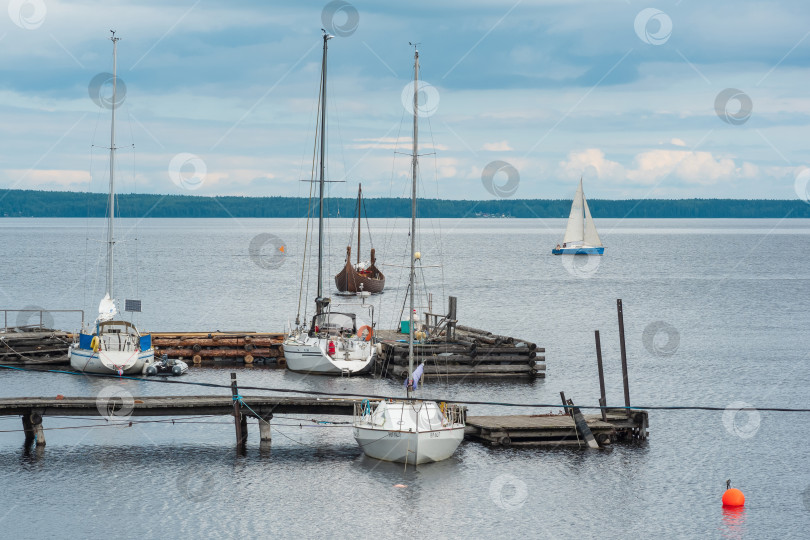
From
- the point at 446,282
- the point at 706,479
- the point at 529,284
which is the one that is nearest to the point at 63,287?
the point at 446,282

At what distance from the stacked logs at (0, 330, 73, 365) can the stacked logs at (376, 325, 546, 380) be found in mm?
17697

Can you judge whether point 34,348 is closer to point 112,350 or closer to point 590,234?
point 112,350

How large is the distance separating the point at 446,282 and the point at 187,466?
3863 inches

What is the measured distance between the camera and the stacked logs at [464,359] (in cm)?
5259

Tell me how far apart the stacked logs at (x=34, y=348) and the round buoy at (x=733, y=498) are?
36.9m

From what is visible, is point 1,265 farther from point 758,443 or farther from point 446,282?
point 758,443

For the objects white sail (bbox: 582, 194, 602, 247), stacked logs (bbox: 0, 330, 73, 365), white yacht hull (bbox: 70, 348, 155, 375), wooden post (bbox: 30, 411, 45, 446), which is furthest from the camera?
white sail (bbox: 582, 194, 602, 247)

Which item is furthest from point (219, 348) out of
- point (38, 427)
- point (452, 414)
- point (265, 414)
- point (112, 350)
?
point (452, 414)

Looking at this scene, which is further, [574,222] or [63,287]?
[574,222]

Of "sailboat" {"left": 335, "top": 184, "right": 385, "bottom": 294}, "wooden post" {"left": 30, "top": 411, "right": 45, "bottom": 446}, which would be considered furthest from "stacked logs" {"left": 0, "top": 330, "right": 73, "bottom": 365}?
"sailboat" {"left": 335, "top": 184, "right": 385, "bottom": 294}

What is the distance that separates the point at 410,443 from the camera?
34.3 meters

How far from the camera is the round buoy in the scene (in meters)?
31.8

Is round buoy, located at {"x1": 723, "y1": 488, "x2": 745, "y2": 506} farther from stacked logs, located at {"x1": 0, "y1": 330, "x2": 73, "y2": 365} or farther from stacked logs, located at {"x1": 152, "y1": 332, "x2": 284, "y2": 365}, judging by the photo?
stacked logs, located at {"x1": 0, "y1": 330, "x2": 73, "y2": 365}

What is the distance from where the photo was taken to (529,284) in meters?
128
